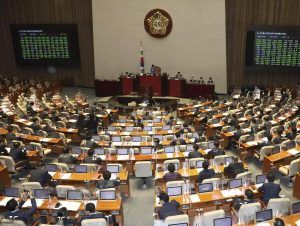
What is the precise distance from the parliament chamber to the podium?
0.11m

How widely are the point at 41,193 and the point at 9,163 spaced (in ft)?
11.2

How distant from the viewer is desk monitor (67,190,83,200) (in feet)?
32.8

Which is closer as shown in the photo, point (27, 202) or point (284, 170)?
point (27, 202)

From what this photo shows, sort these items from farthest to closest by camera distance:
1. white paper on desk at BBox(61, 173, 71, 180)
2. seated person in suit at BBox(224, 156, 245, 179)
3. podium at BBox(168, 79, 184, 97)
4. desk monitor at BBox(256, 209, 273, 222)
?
podium at BBox(168, 79, 184, 97)
white paper on desk at BBox(61, 173, 71, 180)
seated person in suit at BBox(224, 156, 245, 179)
desk monitor at BBox(256, 209, 273, 222)

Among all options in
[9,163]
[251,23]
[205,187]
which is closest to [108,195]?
[205,187]

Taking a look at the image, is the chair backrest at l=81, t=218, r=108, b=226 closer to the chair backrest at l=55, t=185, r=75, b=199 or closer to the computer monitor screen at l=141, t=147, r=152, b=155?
the chair backrest at l=55, t=185, r=75, b=199

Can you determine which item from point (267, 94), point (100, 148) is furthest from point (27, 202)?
point (267, 94)

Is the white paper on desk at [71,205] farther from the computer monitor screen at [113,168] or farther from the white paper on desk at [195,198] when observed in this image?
the white paper on desk at [195,198]

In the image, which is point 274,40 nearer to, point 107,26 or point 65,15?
point 107,26

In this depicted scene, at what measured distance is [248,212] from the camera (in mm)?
8844

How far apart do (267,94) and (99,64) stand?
1342 cm

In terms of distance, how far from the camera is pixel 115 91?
27.8 metres

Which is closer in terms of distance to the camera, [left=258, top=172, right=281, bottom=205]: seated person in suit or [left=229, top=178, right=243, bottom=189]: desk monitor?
[left=258, top=172, right=281, bottom=205]: seated person in suit

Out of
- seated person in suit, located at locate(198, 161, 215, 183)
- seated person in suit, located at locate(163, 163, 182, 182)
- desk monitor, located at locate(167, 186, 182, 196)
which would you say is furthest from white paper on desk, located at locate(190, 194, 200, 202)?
seated person in suit, located at locate(163, 163, 182, 182)
